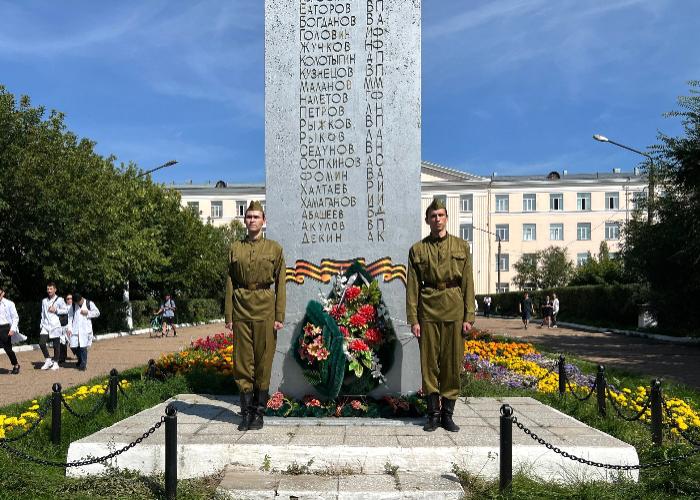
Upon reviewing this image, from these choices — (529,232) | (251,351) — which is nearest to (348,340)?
(251,351)

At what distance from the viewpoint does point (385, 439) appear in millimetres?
5520

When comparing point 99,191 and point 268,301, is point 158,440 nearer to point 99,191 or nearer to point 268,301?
point 268,301

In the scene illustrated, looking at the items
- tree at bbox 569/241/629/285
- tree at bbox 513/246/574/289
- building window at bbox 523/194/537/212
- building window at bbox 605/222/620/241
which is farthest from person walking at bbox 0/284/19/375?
building window at bbox 605/222/620/241

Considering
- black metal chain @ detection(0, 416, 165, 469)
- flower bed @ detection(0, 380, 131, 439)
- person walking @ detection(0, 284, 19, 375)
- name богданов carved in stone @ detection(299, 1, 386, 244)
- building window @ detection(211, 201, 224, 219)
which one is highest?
building window @ detection(211, 201, 224, 219)

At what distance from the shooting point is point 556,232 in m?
62.6

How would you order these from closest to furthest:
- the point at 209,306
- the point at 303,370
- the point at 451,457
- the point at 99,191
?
the point at 451,457
the point at 303,370
the point at 99,191
the point at 209,306

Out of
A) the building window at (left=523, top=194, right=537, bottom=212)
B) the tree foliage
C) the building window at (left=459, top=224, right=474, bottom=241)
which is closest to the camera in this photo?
the tree foliage

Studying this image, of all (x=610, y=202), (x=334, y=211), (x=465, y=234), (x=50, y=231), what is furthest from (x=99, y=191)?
(x=610, y=202)

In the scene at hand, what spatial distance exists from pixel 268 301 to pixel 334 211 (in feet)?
4.32

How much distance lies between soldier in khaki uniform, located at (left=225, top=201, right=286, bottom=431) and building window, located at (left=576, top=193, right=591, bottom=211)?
60011 millimetres

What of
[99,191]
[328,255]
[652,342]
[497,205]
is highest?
[497,205]

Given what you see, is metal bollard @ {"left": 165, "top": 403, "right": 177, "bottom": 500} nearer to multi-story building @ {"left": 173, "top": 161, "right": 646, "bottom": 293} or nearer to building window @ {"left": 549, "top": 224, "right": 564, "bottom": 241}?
multi-story building @ {"left": 173, "top": 161, "right": 646, "bottom": 293}

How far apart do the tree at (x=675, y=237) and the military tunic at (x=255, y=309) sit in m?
14.1

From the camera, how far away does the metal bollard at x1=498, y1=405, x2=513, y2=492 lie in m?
4.61
